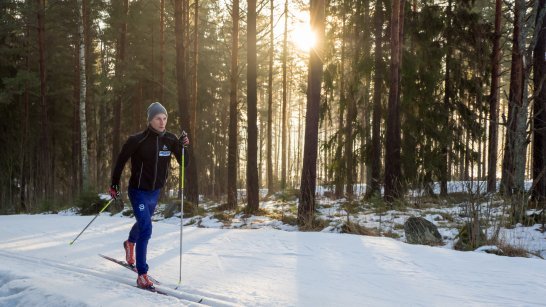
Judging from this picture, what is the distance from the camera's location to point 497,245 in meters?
7.04

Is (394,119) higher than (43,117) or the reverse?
the reverse

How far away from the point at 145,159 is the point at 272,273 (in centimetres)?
224

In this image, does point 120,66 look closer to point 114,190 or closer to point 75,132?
point 75,132

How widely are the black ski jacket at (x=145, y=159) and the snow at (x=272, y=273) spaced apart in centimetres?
123

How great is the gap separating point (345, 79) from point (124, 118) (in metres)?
14.4

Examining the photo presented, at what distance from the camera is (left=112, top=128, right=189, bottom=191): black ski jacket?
15.6ft

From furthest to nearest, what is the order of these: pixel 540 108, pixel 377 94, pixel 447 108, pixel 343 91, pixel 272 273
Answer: pixel 343 91, pixel 447 108, pixel 377 94, pixel 540 108, pixel 272 273

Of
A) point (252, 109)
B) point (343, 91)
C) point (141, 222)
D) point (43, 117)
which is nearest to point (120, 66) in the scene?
point (43, 117)

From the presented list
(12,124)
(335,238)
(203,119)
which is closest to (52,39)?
(12,124)

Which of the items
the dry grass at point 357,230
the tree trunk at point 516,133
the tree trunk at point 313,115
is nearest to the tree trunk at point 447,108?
the tree trunk at point 516,133

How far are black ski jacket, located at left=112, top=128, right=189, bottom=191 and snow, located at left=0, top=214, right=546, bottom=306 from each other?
1234mm

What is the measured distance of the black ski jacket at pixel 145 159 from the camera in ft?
15.6

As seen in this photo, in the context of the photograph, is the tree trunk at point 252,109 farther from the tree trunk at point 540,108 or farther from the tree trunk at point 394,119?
the tree trunk at point 540,108

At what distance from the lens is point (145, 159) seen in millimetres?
4773
